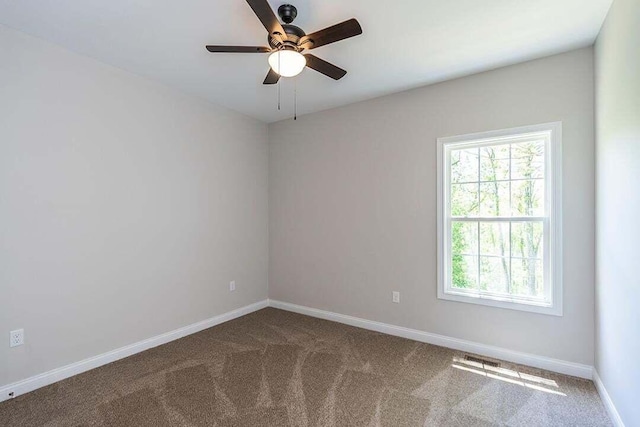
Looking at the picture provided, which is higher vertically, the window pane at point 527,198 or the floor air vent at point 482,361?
the window pane at point 527,198

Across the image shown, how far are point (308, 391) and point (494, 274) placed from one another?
6.48 feet

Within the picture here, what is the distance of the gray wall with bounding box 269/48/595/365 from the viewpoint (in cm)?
254

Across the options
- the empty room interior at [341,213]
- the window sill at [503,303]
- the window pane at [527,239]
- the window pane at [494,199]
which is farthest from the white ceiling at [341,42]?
the window sill at [503,303]

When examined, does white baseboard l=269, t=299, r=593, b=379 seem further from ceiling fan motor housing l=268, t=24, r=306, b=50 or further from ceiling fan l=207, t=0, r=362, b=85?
ceiling fan motor housing l=268, t=24, r=306, b=50

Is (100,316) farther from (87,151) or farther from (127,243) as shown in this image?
(87,151)

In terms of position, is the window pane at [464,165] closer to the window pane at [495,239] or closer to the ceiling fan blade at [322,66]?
the window pane at [495,239]

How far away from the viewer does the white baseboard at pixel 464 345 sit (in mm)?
2558

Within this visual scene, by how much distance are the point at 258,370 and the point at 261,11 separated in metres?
2.57

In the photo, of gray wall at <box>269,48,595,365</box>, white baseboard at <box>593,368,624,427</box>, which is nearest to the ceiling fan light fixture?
gray wall at <box>269,48,595,365</box>

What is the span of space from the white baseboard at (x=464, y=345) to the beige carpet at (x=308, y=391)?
0.09 metres

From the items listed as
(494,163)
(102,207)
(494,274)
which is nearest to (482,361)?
(494,274)

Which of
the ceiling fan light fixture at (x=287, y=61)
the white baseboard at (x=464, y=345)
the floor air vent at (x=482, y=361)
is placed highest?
the ceiling fan light fixture at (x=287, y=61)

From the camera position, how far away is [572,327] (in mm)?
2562

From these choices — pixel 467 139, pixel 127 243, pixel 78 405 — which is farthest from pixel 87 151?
pixel 467 139
